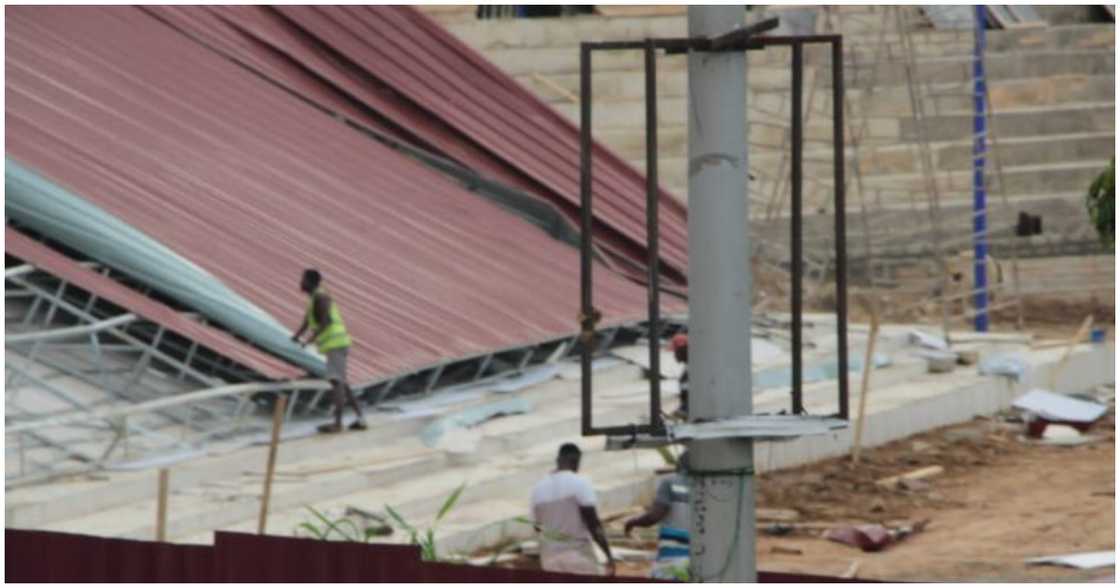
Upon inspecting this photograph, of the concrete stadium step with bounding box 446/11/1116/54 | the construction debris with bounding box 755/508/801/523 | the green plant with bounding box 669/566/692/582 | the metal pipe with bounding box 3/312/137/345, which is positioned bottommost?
the green plant with bounding box 669/566/692/582

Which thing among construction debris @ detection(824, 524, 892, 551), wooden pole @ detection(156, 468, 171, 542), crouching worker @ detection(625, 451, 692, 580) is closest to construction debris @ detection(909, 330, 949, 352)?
construction debris @ detection(824, 524, 892, 551)

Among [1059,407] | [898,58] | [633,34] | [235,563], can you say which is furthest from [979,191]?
[235,563]

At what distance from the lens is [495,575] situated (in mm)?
11023

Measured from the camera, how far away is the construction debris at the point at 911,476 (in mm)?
21797

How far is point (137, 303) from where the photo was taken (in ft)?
68.1

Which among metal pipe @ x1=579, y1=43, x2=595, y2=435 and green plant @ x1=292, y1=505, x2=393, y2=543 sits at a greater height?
metal pipe @ x1=579, y1=43, x2=595, y2=435

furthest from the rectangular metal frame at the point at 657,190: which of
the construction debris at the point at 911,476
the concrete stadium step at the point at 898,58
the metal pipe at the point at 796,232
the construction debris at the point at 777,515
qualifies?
the concrete stadium step at the point at 898,58

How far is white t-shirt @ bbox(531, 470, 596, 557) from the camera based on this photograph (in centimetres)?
1647

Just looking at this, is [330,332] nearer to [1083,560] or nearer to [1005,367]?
[1083,560]

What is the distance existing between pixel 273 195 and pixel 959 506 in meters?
6.33

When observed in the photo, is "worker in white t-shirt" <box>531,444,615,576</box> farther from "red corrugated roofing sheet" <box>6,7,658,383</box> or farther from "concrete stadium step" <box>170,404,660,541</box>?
"red corrugated roofing sheet" <box>6,7,658,383</box>

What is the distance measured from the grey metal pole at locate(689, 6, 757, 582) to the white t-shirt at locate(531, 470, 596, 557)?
6637 mm

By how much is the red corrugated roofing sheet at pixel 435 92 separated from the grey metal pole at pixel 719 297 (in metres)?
16.8

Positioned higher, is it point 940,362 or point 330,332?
point 940,362
